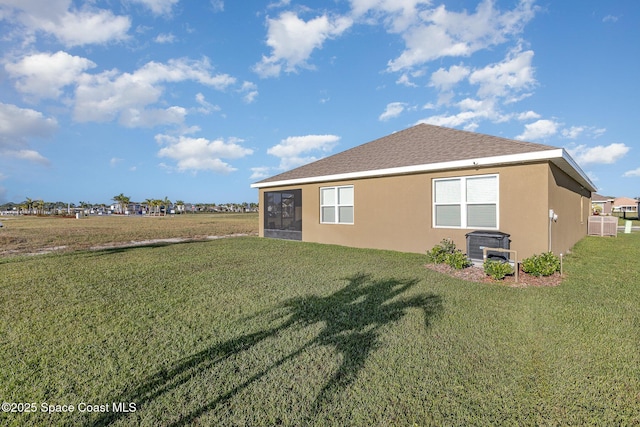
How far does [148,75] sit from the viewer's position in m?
16.5

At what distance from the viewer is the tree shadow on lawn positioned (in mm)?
2375

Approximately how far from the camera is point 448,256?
7.40 m

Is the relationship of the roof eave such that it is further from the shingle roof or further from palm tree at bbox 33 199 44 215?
palm tree at bbox 33 199 44 215

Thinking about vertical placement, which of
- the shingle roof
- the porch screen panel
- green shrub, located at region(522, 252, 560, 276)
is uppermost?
the shingle roof

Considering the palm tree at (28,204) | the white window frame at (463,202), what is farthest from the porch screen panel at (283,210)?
the palm tree at (28,204)

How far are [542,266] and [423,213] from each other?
3628 mm

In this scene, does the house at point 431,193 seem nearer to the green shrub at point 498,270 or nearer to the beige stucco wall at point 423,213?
the beige stucco wall at point 423,213

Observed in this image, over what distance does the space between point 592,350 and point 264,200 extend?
13.3 metres

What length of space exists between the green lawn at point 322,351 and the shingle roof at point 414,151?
12.5ft

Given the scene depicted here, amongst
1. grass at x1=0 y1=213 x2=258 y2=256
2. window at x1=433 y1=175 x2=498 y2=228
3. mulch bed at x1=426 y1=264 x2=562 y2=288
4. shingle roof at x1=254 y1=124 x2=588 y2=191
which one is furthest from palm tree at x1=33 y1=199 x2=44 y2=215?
mulch bed at x1=426 y1=264 x2=562 y2=288

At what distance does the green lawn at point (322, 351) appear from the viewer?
2.20 meters

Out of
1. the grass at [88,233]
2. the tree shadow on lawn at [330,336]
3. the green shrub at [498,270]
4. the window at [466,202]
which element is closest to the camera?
the tree shadow on lawn at [330,336]

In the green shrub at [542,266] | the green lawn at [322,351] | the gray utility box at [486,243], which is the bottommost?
the green lawn at [322,351]

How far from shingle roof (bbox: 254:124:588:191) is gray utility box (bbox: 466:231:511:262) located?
219 cm
